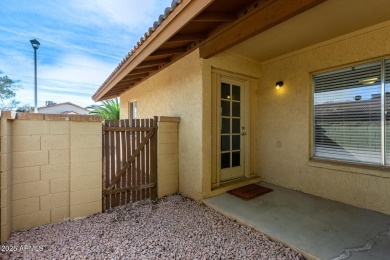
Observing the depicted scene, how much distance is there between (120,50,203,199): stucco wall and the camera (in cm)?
409

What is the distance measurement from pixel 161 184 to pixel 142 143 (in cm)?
106

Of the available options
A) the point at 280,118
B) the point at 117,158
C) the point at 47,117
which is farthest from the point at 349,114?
the point at 47,117

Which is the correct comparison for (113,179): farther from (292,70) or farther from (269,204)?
(292,70)

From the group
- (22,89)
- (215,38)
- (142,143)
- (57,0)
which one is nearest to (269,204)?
(142,143)

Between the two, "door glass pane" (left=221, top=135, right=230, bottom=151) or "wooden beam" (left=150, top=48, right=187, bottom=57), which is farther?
"door glass pane" (left=221, top=135, right=230, bottom=151)

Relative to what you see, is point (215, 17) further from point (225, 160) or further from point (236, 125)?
point (225, 160)

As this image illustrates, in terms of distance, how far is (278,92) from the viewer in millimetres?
4805

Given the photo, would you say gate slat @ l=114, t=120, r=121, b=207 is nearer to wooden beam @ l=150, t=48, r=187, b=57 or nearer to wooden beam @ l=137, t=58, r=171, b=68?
wooden beam @ l=150, t=48, r=187, b=57

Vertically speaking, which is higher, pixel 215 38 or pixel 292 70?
pixel 215 38

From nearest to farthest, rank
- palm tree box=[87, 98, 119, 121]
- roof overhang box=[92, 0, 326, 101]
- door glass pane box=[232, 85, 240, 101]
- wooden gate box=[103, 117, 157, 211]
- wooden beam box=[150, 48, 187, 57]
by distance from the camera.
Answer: roof overhang box=[92, 0, 326, 101] < wooden gate box=[103, 117, 157, 211] < wooden beam box=[150, 48, 187, 57] < door glass pane box=[232, 85, 240, 101] < palm tree box=[87, 98, 119, 121]

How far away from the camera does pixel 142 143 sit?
13.8 ft

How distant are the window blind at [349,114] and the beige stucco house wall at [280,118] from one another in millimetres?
195

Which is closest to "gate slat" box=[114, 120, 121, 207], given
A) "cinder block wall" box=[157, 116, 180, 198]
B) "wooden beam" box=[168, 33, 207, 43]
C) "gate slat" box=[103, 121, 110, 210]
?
"gate slat" box=[103, 121, 110, 210]

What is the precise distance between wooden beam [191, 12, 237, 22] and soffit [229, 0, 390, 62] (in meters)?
0.78
